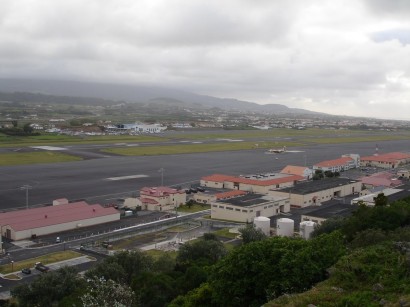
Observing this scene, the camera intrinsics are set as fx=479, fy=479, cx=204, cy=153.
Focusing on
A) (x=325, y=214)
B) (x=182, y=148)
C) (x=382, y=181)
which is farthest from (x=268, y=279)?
(x=182, y=148)

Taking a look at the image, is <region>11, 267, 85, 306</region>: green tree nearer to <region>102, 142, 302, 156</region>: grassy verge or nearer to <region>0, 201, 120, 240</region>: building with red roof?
<region>0, 201, 120, 240</region>: building with red roof

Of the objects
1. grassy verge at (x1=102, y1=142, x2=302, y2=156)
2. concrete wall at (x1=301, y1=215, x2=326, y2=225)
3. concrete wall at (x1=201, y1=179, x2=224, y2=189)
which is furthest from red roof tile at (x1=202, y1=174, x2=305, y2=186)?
grassy verge at (x1=102, y1=142, x2=302, y2=156)

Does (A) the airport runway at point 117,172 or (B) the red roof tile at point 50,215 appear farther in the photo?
(A) the airport runway at point 117,172

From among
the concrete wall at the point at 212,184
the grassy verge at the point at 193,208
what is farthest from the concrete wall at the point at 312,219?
the concrete wall at the point at 212,184

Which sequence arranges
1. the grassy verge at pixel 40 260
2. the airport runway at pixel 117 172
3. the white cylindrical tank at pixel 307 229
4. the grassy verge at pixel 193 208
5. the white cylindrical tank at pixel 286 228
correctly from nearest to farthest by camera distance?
the grassy verge at pixel 40 260, the white cylindrical tank at pixel 307 229, the white cylindrical tank at pixel 286 228, the grassy verge at pixel 193 208, the airport runway at pixel 117 172

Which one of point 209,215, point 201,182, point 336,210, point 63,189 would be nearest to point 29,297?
point 209,215

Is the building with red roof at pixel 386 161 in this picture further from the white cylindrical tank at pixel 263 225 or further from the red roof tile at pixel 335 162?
the white cylindrical tank at pixel 263 225

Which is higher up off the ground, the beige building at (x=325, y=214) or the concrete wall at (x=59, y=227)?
the beige building at (x=325, y=214)
